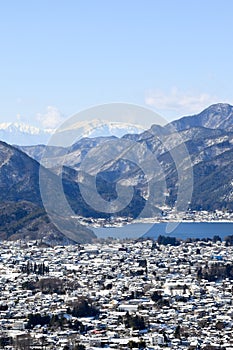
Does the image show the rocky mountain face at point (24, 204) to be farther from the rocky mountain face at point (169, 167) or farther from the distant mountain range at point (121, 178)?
the rocky mountain face at point (169, 167)

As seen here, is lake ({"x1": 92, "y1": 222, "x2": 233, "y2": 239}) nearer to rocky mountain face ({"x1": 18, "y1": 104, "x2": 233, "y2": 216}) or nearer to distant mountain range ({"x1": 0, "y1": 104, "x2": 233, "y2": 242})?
distant mountain range ({"x1": 0, "y1": 104, "x2": 233, "y2": 242})

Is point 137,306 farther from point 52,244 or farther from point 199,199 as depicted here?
point 199,199

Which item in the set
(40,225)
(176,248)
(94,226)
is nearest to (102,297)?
(176,248)

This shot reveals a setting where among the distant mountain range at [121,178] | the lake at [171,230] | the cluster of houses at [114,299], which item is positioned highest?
the distant mountain range at [121,178]

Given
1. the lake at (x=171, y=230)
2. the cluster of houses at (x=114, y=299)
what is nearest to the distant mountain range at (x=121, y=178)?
the lake at (x=171, y=230)

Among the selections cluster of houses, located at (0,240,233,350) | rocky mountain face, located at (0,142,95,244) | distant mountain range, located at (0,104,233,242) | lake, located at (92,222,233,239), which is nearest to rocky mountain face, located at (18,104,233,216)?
distant mountain range, located at (0,104,233,242)

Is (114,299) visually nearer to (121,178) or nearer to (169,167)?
(121,178)

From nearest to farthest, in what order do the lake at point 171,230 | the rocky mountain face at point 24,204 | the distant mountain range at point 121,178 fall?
the rocky mountain face at point 24,204
the distant mountain range at point 121,178
the lake at point 171,230
